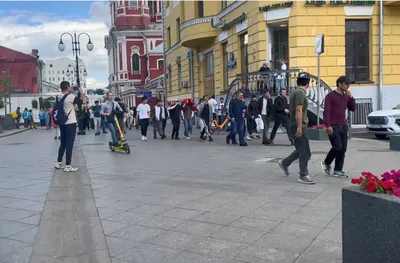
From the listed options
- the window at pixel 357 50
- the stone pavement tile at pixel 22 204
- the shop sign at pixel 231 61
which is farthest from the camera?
the shop sign at pixel 231 61

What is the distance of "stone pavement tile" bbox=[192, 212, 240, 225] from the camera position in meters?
5.35

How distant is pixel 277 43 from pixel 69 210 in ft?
53.1

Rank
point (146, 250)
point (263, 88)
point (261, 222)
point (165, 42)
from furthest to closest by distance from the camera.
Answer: point (165, 42) → point (263, 88) → point (261, 222) → point (146, 250)

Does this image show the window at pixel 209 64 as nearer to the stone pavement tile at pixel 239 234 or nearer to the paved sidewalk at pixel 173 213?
the paved sidewalk at pixel 173 213

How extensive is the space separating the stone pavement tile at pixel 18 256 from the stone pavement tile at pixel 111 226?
86cm

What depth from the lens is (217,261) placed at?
4.09 m

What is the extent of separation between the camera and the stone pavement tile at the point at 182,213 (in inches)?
221

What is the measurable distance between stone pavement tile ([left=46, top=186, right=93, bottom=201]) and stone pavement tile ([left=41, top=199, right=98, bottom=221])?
0.71ft

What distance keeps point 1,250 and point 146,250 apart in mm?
1464

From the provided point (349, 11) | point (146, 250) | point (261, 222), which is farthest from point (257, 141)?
point (146, 250)

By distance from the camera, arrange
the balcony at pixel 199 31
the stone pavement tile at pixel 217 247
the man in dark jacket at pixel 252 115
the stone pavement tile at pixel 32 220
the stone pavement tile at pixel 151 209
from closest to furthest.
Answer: the stone pavement tile at pixel 217 247 < the stone pavement tile at pixel 32 220 < the stone pavement tile at pixel 151 209 < the man in dark jacket at pixel 252 115 < the balcony at pixel 199 31

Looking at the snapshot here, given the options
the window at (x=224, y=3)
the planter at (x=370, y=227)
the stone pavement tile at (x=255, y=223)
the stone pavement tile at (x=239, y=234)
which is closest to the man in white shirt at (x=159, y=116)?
the window at (x=224, y=3)

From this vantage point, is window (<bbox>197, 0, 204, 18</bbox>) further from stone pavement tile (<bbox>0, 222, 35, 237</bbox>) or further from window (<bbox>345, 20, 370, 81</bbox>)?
stone pavement tile (<bbox>0, 222, 35, 237</bbox>)

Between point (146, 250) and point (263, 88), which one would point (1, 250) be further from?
point (263, 88)
